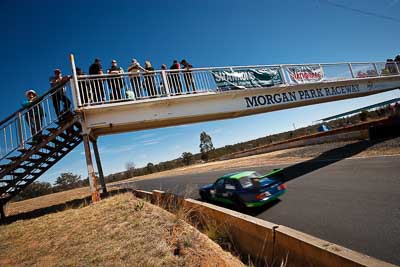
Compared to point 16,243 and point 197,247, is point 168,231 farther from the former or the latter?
point 16,243

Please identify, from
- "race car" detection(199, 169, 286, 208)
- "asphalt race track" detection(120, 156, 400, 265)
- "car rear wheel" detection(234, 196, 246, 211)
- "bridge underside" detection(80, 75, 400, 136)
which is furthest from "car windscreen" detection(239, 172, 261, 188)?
"bridge underside" detection(80, 75, 400, 136)

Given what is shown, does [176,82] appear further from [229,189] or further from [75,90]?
[229,189]

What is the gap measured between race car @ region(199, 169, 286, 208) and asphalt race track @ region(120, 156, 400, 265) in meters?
0.35

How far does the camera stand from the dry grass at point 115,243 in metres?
3.73

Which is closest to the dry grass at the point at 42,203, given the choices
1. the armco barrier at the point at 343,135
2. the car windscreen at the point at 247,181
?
the car windscreen at the point at 247,181

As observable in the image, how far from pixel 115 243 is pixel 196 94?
7.61 metres

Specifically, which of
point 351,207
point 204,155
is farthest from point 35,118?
point 204,155

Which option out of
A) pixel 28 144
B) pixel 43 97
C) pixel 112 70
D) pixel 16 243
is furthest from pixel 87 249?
pixel 112 70

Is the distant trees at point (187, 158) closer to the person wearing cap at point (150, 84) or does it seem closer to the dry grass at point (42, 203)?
the dry grass at point (42, 203)

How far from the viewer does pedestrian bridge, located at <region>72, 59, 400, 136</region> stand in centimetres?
958

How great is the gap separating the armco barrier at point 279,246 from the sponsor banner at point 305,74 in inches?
428

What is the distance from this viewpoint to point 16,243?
574cm

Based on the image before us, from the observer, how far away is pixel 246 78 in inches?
479

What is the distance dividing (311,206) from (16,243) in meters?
7.67
